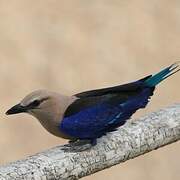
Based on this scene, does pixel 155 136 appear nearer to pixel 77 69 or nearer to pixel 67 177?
pixel 67 177

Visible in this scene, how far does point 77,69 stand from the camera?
24.1ft

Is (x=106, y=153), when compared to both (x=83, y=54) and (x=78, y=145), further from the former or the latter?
(x=83, y=54)

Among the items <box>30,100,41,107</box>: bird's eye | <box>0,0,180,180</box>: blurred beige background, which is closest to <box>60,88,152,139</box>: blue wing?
<box>30,100,41,107</box>: bird's eye

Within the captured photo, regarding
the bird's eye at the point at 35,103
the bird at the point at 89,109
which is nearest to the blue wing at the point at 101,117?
the bird at the point at 89,109

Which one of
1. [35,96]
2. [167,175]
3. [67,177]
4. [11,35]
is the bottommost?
[167,175]

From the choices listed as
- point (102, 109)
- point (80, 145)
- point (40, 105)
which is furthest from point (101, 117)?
point (40, 105)

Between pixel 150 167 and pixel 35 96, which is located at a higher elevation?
pixel 35 96

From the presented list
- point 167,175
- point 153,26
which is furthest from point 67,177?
point 153,26

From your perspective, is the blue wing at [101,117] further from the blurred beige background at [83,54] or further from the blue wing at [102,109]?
the blurred beige background at [83,54]

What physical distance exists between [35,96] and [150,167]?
3757 mm

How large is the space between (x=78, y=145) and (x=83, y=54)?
5067 mm

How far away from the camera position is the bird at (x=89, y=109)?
2559 mm

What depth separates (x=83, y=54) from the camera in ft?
25.1

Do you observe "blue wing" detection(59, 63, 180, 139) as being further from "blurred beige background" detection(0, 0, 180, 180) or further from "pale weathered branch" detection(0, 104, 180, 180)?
"blurred beige background" detection(0, 0, 180, 180)
